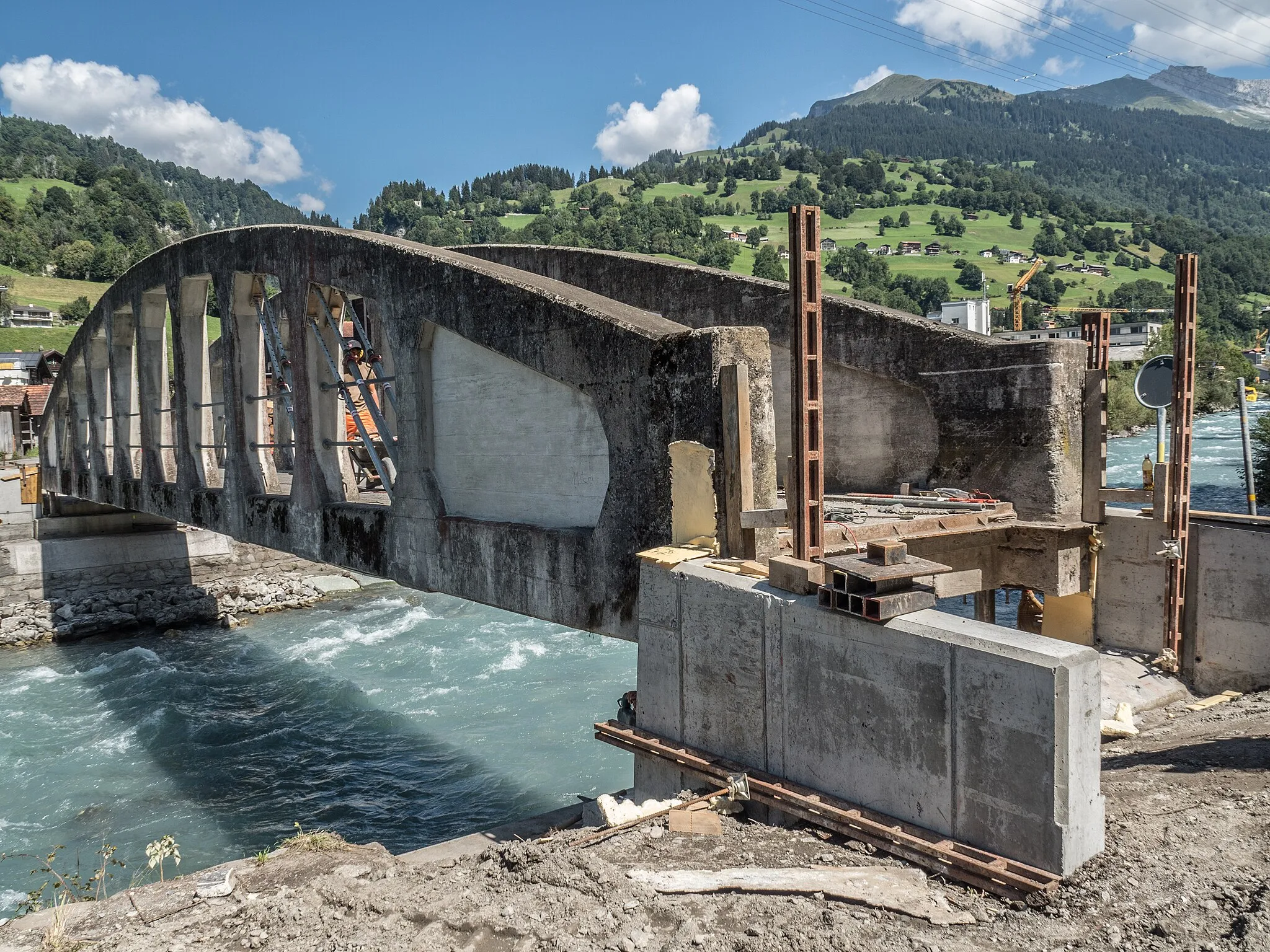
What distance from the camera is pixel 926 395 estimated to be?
1175cm

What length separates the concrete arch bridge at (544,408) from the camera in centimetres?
786

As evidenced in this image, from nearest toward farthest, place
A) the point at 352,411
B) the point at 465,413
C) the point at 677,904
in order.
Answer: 1. the point at 677,904
2. the point at 465,413
3. the point at 352,411

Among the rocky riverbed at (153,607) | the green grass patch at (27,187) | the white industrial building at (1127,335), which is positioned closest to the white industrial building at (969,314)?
the white industrial building at (1127,335)

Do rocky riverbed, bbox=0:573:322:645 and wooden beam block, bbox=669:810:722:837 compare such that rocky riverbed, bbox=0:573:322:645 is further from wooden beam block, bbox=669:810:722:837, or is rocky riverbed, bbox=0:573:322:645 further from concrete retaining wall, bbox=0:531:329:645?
wooden beam block, bbox=669:810:722:837

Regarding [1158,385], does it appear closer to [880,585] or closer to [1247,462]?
[1247,462]

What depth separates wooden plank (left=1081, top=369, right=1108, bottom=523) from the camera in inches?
431

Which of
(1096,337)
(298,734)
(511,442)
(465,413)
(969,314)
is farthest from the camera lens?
(969,314)

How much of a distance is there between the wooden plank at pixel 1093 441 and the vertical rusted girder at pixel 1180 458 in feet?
2.56

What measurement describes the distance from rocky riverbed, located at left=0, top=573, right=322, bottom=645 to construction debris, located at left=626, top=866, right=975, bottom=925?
22.6 m

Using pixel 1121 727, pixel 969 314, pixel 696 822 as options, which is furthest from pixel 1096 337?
pixel 969 314

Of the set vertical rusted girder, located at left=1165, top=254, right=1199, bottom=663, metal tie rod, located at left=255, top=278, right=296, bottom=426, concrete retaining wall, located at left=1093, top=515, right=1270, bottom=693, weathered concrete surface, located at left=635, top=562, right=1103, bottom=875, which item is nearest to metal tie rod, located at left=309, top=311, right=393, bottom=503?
metal tie rod, located at left=255, top=278, right=296, bottom=426

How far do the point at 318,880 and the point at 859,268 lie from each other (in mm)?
127005

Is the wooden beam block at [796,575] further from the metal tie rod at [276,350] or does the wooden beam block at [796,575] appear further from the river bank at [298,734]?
the metal tie rod at [276,350]

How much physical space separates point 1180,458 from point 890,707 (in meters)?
7.25
